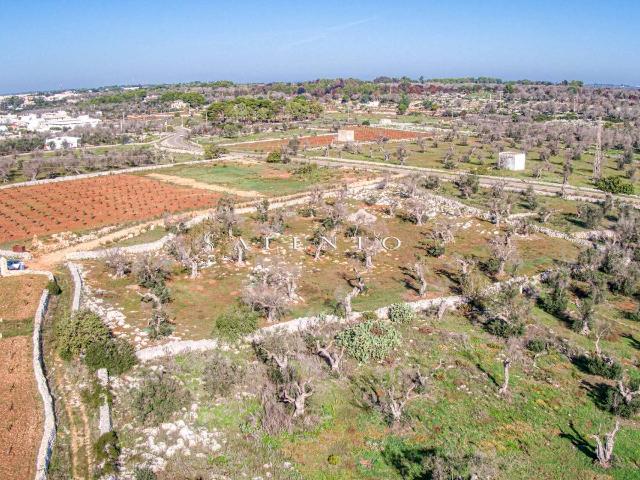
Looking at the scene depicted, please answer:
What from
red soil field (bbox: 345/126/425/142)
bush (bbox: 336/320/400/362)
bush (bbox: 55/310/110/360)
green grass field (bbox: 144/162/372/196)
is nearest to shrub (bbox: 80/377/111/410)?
bush (bbox: 55/310/110/360)

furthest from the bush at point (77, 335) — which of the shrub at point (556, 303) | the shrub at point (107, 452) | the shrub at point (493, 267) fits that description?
the shrub at point (493, 267)

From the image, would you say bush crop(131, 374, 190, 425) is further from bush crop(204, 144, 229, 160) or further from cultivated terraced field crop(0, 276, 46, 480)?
bush crop(204, 144, 229, 160)

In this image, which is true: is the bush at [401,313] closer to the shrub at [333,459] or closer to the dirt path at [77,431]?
the shrub at [333,459]

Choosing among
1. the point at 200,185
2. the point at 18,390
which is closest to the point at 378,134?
the point at 200,185

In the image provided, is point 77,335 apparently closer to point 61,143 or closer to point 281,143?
point 281,143

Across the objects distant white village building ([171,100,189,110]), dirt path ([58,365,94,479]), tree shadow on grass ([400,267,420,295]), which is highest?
distant white village building ([171,100,189,110])

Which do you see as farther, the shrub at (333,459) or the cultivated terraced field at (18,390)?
the shrub at (333,459)

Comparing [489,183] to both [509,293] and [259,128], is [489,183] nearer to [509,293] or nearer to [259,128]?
[509,293]
